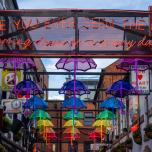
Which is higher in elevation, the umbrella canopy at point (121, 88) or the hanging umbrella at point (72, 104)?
the umbrella canopy at point (121, 88)

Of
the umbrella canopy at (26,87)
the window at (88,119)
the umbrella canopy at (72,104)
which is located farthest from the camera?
the window at (88,119)

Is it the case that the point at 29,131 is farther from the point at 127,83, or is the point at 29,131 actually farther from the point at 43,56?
the point at 43,56

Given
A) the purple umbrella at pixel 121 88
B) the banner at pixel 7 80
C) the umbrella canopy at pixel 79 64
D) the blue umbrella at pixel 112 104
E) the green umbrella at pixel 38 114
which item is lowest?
the green umbrella at pixel 38 114

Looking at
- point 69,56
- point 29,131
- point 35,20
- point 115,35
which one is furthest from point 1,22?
point 29,131

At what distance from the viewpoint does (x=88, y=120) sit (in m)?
73.1

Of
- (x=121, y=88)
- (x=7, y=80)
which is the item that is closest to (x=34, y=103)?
(x=7, y=80)

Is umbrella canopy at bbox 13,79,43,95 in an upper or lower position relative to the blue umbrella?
upper

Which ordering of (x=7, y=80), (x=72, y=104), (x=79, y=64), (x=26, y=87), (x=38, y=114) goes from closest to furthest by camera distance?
1. (x=79, y=64)
2. (x=26, y=87)
3. (x=7, y=80)
4. (x=72, y=104)
5. (x=38, y=114)

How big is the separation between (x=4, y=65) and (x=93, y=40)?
13.1 feet

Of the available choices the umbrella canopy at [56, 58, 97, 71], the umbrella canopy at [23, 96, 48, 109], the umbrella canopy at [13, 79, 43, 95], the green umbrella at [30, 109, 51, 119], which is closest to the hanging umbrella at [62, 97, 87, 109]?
the umbrella canopy at [23, 96, 48, 109]

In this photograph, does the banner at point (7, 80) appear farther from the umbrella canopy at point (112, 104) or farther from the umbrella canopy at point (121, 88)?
the umbrella canopy at point (112, 104)

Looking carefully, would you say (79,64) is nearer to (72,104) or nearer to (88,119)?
(72,104)

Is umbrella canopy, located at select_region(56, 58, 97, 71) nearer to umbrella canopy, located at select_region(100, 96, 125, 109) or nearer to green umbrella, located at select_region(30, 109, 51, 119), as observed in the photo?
umbrella canopy, located at select_region(100, 96, 125, 109)

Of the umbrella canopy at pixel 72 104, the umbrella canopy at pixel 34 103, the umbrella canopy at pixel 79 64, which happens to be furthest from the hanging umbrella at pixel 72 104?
the umbrella canopy at pixel 79 64
